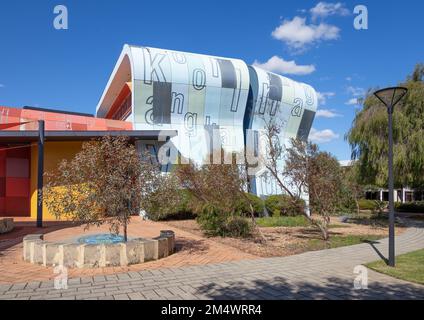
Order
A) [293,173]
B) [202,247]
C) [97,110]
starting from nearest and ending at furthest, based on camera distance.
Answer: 1. [202,247]
2. [293,173]
3. [97,110]

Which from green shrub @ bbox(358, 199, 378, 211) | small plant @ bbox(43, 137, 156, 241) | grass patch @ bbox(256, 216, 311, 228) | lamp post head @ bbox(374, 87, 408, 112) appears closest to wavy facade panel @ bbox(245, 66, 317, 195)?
grass patch @ bbox(256, 216, 311, 228)

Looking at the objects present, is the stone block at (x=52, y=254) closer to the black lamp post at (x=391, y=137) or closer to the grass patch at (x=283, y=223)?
the black lamp post at (x=391, y=137)

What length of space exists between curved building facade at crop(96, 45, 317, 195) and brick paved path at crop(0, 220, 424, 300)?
Answer: 37.6 feet

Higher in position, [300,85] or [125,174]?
[300,85]

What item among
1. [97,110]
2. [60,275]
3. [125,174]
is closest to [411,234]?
[125,174]

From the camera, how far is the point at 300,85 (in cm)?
3031

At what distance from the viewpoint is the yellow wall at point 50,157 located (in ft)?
63.2

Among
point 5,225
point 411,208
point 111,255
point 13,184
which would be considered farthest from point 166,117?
point 411,208

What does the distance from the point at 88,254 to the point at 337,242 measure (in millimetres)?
7813

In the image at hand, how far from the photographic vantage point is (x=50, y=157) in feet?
63.4

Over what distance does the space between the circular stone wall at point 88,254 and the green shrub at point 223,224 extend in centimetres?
458

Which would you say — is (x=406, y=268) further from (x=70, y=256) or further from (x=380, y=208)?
(x=380, y=208)

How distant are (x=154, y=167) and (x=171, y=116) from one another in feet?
45.4

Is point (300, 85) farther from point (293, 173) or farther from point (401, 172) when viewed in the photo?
point (293, 173)
